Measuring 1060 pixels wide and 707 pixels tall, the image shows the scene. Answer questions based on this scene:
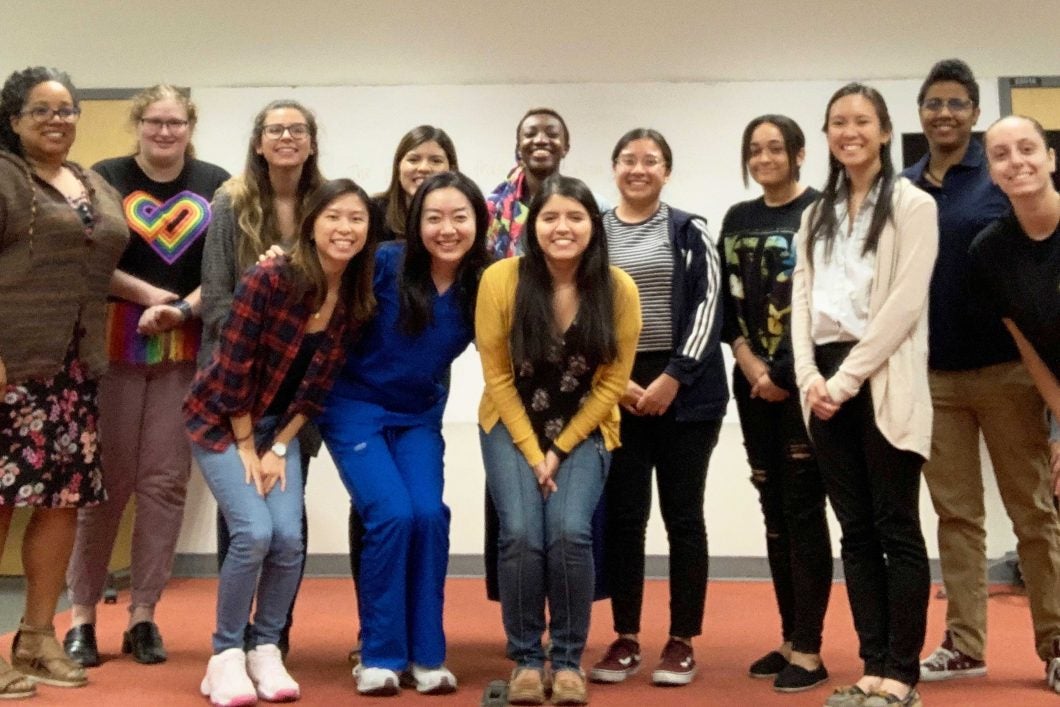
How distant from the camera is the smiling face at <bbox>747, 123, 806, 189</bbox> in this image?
120 inches

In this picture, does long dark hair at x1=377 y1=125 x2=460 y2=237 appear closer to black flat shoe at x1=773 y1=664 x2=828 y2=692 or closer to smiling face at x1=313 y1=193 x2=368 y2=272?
smiling face at x1=313 y1=193 x2=368 y2=272

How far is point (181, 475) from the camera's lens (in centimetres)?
330

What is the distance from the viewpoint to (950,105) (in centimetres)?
311

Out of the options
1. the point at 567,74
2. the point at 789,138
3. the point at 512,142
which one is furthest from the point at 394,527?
the point at 567,74

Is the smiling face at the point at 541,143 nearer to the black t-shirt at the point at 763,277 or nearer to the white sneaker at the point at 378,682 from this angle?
the black t-shirt at the point at 763,277

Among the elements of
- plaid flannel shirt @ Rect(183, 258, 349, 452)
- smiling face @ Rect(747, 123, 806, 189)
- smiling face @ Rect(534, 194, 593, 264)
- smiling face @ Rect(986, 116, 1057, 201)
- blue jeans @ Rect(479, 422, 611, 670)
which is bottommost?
blue jeans @ Rect(479, 422, 611, 670)

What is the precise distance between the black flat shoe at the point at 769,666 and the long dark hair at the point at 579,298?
98 centimetres

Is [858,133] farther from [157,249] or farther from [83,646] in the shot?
[83,646]

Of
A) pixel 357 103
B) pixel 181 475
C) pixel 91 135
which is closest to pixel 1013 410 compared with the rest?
pixel 181 475

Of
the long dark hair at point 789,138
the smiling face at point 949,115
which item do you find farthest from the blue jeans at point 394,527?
the smiling face at point 949,115

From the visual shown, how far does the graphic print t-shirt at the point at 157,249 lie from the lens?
10.6 ft

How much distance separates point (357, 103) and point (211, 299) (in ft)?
7.39

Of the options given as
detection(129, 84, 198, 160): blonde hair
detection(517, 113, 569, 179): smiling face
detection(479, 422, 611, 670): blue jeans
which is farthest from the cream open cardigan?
detection(129, 84, 198, 160): blonde hair

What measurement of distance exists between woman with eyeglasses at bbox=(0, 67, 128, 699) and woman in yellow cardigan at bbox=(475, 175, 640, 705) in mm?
1049
